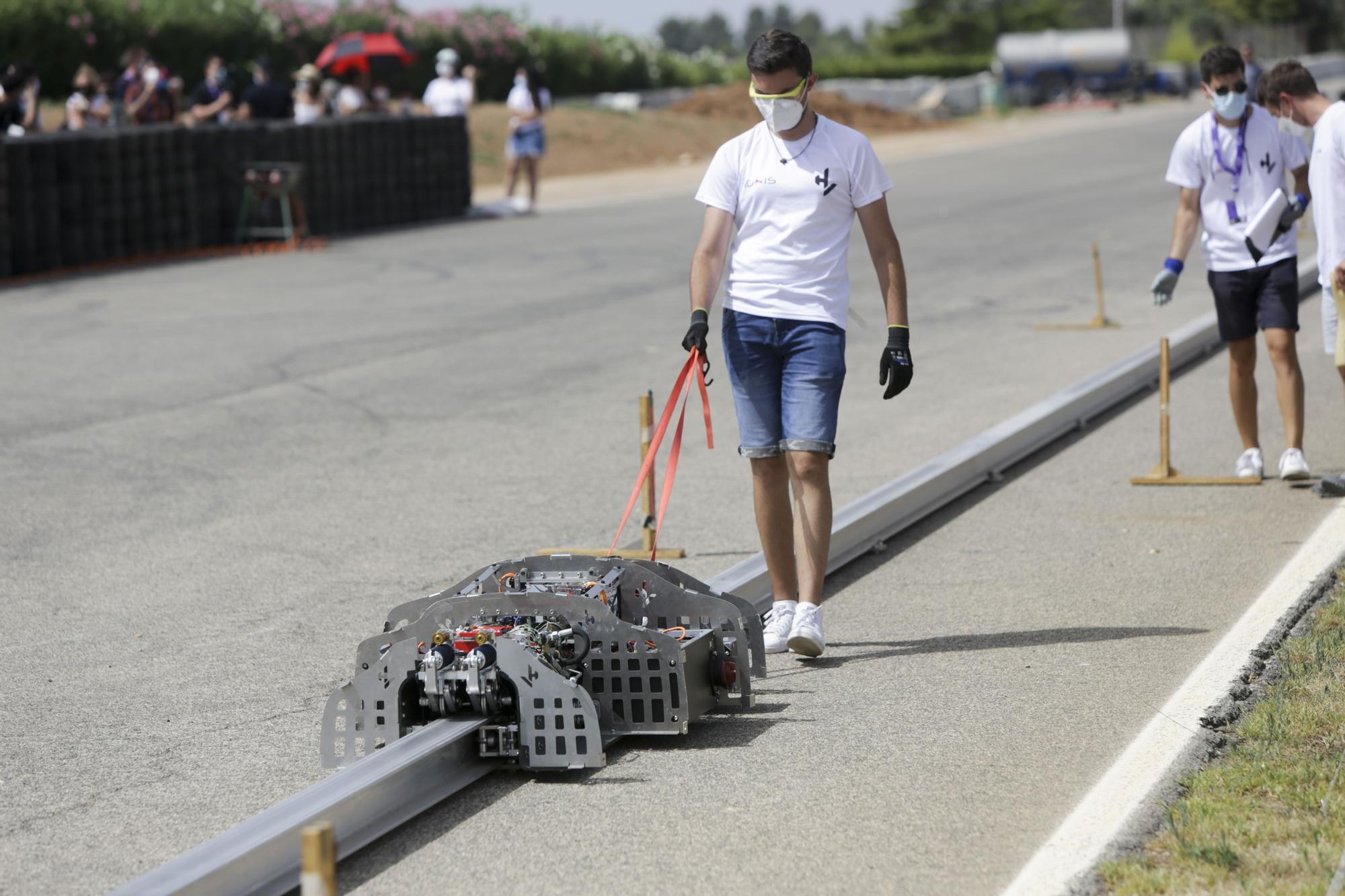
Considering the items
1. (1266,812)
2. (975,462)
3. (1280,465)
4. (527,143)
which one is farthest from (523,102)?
(1266,812)

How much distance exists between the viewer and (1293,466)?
8.33 metres

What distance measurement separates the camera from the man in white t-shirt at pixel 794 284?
5812mm

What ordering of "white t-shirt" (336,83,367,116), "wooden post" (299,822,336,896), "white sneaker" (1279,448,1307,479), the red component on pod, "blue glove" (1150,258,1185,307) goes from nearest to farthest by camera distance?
"wooden post" (299,822,336,896) < the red component on pod < "white sneaker" (1279,448,1307,479) < "blue glove" (1150,258,1185,307) < "white t-shirt" (336,83,367,116)

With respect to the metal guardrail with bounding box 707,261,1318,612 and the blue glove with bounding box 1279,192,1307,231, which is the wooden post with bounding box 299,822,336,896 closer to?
the metal guardrail with bounding box 707,261,1318,612

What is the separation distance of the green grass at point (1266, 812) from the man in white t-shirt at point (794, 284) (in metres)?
Answer: 1.53

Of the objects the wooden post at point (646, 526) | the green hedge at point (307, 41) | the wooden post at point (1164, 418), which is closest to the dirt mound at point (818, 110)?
the green hedge at point (307, 41)

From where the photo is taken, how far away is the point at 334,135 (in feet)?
77.7

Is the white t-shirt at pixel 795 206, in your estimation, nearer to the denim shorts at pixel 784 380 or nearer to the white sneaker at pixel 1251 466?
the denim shorts at pixel 784 380

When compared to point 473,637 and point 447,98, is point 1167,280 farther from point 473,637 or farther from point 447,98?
point 447,98

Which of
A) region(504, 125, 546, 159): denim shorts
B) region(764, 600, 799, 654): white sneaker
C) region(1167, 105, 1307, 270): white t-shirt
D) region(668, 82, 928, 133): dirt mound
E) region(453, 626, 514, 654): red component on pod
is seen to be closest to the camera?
region(453, 626, 514, 654): red component on pod

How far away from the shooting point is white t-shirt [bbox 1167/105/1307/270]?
8.20m

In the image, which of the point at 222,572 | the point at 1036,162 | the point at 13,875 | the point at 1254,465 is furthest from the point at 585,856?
the point at 1036,162

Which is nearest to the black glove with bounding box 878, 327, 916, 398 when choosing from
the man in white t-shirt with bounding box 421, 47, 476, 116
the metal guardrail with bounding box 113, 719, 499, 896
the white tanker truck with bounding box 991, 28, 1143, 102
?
the metal guardrail with bounding box 113, 719, 499, 896

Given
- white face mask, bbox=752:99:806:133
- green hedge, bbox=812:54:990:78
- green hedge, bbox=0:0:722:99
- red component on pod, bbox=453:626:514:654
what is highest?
green hedge, bbox=812:54:990:78
